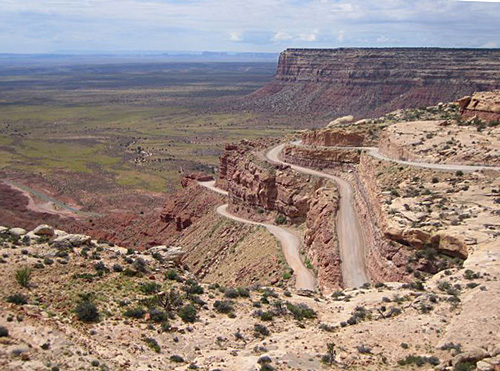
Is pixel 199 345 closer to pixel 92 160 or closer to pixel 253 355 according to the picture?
pixel 253 355

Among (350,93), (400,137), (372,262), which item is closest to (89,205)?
(400,137)

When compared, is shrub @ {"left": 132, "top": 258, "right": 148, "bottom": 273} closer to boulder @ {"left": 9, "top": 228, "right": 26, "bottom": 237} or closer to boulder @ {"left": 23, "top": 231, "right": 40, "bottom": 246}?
boulder @ {"left": 23, "top": 231, "right": 40, "bottom": 246}

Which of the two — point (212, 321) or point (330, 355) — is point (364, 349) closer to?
point (330, 355)

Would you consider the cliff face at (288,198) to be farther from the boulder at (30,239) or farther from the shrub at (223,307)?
the boulder at (30,239)

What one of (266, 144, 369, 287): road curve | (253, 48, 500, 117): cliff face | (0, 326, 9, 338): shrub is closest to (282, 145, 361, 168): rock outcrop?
(266, 144, 369, 287): road curve

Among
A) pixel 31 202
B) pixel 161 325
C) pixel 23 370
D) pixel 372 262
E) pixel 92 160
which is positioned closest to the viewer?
pixel 23 370
